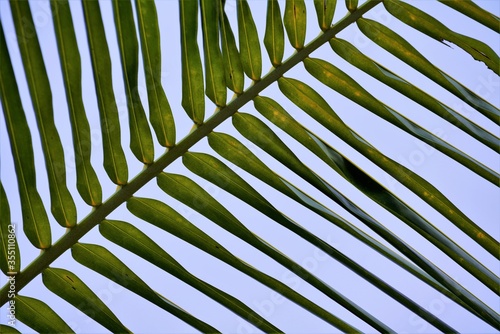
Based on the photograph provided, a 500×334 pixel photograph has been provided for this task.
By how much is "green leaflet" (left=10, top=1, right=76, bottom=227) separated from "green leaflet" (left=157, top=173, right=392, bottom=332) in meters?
0.21

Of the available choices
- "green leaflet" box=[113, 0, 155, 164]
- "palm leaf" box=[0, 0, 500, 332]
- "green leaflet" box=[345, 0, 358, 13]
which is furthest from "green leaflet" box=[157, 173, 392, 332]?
"green leaflet" box=[345, 0, 358, 13]

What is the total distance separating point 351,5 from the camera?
110 cm

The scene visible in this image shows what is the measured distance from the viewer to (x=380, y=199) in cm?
96

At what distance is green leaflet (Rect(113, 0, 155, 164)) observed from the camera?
2.84ft

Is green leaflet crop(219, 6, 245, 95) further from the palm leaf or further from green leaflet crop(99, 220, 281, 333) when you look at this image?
green leaflet crop(99, 220, 281, 333)

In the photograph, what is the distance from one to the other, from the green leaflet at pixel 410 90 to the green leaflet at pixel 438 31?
13 centimetres

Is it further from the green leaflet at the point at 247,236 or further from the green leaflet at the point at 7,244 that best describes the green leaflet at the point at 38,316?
the green leaflet at the point at 247,236

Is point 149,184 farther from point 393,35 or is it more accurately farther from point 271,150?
point 393,35

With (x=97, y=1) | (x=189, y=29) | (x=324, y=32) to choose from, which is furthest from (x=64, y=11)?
(x=324, y=32)

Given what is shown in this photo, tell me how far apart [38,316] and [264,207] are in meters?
0.46

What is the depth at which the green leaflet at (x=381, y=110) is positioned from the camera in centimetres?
99

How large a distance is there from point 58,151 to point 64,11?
229 mm

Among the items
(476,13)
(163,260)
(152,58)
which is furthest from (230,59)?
(476,13)

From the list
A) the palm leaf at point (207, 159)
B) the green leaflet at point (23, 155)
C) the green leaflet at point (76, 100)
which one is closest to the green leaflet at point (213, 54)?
the palm leaf at point (207, 159)
